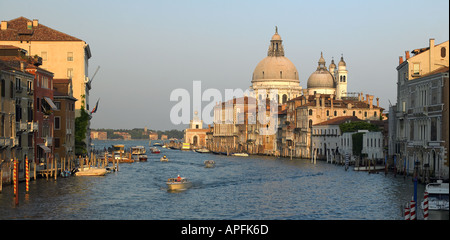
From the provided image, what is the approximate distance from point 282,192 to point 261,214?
32.5ft

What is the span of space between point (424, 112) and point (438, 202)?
17380mm

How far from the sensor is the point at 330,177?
49.0 metres

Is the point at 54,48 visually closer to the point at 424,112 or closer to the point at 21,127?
the point at 21,127

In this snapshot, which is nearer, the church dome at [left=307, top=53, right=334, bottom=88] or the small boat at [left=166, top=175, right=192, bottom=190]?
the small boat at [left=166, top=175, right=192, bottom=190]

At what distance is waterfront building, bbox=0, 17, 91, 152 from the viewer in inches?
2393

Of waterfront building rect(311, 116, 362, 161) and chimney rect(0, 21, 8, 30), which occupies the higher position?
chimney rect(0, 21, 8, 30)

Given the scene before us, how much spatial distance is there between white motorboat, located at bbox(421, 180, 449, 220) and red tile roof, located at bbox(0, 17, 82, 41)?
4407cm

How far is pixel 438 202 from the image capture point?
23297 mm

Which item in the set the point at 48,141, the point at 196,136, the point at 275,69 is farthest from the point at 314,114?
the point at 196,136

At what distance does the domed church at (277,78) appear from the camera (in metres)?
143

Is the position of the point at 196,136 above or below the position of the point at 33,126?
below

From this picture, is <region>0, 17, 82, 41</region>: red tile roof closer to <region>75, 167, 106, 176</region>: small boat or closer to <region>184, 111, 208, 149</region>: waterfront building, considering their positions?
<region>75, 167, 106, 176</region>: small boat

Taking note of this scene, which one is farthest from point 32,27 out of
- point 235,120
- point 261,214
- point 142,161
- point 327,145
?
point 235,120

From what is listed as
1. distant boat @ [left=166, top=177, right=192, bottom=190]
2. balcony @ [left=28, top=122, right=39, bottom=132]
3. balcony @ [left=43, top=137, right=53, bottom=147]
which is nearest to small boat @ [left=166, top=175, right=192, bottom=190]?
distant boat @ [left=166, top=177, right=192, bottom=190]
